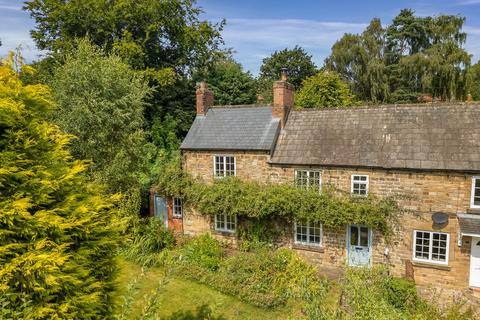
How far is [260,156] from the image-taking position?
19.0 m

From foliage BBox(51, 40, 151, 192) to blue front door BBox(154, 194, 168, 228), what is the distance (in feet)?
14.1

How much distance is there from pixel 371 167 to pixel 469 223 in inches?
185

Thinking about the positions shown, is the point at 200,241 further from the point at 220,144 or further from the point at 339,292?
the point at 339,292

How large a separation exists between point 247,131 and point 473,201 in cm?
1203

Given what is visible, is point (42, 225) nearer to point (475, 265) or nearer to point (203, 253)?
point (203, 253)

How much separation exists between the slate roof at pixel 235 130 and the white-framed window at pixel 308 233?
4741 mm

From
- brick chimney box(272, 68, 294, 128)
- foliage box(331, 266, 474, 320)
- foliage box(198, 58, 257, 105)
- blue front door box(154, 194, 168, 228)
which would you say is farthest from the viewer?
foliage box(198, 58, 257, 105)

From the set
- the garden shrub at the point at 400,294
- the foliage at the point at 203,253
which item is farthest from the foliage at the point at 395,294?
the foliage at the point at 203,253

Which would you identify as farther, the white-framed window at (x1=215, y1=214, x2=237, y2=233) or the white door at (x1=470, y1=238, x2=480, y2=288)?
the white-framed window at (x1=215, y1=214, x2=237, y2=233)

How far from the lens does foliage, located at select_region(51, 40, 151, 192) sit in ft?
55.7

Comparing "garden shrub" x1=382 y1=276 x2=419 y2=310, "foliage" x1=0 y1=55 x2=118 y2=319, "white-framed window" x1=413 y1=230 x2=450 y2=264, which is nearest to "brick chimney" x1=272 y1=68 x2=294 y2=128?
"white-framed window" x1=413 y1=230 x2=450 y2=264

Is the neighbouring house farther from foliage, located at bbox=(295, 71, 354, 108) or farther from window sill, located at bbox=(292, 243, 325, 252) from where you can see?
foliage, located at bbox=(295, 71, 354, 108)

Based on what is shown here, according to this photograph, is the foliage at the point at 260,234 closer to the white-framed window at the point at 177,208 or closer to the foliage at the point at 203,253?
the foliage at the point at 203,253

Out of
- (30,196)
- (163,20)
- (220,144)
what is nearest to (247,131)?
(220,144)
